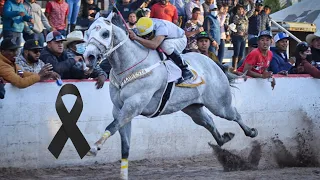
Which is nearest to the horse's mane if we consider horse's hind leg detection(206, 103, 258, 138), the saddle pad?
the saddle pad

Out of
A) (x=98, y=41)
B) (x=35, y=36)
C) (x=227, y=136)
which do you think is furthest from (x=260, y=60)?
(x=35, y=36)

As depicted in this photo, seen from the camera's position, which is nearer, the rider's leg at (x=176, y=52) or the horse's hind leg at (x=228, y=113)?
the rider's leg at (x=176, y=52)

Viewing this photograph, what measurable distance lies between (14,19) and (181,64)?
15.9 feet

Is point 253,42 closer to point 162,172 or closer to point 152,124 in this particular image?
point 152,124

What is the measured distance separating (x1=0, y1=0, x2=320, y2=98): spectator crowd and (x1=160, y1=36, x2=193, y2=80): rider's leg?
492 mm

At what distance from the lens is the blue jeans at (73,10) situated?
591 inches

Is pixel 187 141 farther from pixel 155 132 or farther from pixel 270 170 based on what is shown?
pixel 270 170

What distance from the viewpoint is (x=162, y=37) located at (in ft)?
30.6

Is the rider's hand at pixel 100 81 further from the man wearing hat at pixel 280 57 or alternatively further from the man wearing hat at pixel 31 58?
the man wearing hat at pixel 280 57

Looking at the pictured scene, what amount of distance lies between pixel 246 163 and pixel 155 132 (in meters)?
1.45

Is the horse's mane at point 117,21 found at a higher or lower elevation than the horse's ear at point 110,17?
lower

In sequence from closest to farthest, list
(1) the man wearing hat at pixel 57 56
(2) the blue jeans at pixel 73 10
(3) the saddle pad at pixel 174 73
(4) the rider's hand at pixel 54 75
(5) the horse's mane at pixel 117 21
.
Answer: (5) the horse's mane at pixel 117 21 → (3) the saddle pad at pixel 174 73 → (4) the rider's hand at pixel 54 75 → (1) the man wearing hat at pixel 57 56 → (2) the blue jeans at pixel 73 10

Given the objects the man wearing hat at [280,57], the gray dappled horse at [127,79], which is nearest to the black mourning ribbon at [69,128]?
the gray dappled horse at [127,79]

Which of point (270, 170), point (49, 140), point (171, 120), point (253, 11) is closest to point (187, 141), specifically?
point (171, 120)
